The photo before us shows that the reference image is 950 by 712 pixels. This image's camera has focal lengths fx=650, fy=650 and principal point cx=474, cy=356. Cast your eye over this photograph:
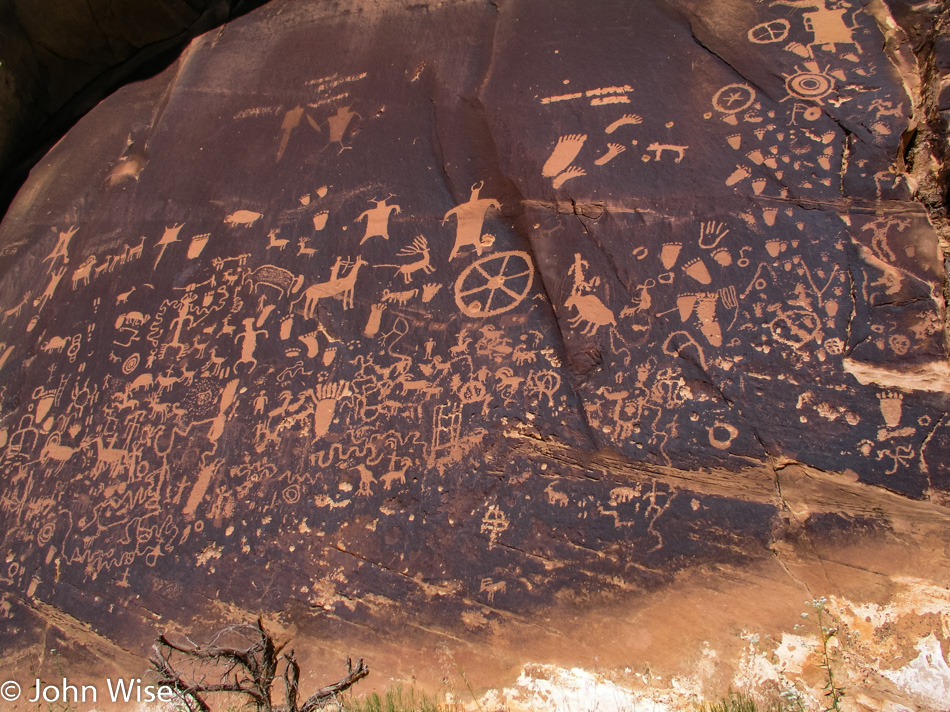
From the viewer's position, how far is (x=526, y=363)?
2.03 meters

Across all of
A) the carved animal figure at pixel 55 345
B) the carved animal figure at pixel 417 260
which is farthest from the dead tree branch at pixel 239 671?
the carved animal figure at pixel 55 345

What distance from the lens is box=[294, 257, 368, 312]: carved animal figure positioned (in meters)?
2.40

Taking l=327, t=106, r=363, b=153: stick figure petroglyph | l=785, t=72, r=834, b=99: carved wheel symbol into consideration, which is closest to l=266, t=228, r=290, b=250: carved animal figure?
l=327, t=106, r=363, b=153: stick figure petroglyph

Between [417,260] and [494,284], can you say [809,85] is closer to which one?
[494,284]

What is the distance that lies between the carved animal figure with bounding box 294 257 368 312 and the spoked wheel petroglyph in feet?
1.39

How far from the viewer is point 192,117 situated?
323 cm

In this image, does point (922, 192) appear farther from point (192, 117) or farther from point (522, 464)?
point (192, 117)

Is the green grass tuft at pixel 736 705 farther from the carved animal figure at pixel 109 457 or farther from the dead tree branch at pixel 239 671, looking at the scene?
the carved animal figure at pixel 109 457

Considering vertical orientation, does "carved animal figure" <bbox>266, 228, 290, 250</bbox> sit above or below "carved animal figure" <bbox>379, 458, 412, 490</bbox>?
above

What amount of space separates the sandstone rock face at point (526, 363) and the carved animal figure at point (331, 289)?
0.5 inches

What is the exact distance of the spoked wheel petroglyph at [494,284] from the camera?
216cm

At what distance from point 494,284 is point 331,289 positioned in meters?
0.64

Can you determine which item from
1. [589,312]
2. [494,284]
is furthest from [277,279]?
[589,312]

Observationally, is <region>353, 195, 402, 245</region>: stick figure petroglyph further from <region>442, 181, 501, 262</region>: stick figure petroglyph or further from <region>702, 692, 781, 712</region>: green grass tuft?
<region>702, 692, 781, 712</region>: green grass tuft
